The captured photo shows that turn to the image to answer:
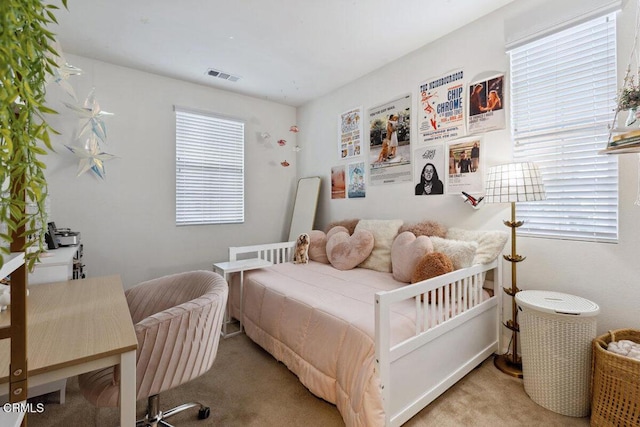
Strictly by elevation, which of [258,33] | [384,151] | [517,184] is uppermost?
[258,33]

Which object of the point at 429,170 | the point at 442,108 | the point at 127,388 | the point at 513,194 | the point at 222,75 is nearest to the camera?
the point at 127,388

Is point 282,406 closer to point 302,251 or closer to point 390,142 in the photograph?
point 302,251

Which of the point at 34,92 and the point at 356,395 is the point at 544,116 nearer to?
the point at 356,395

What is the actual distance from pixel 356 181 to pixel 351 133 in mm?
569

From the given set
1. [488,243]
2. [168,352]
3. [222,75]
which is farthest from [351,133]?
[168,352]

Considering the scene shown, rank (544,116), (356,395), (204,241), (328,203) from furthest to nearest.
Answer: (328,203) < (204,241) < (544,116) < (356,395)

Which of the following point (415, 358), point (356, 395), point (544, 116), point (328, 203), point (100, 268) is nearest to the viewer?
point (356, 395)

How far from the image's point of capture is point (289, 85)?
11.1 ft

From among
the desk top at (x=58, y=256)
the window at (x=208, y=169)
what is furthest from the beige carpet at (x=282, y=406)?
the window at (x=208, y=169)

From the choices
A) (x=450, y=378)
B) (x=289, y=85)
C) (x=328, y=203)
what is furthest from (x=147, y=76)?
(x=450, y=378)

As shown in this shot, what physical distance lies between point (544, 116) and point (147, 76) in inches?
142

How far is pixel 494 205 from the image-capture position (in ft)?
7.19

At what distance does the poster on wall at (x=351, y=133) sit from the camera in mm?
3256

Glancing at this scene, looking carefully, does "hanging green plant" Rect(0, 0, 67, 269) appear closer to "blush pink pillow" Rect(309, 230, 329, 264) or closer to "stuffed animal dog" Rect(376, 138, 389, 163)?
"blush pink pillow" Rect(309, 230, 329, 264)
